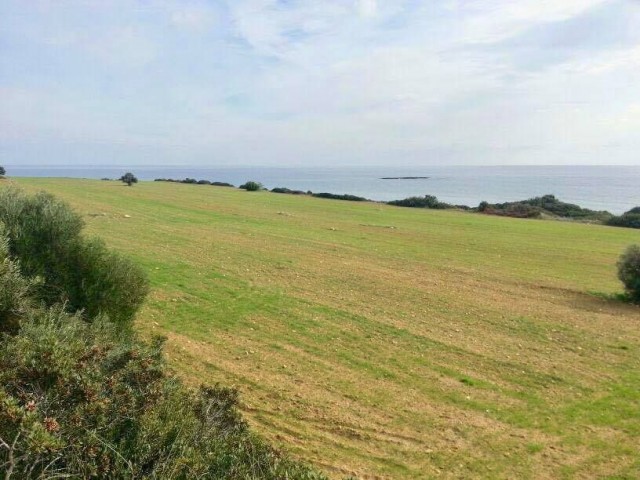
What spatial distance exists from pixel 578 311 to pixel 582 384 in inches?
257

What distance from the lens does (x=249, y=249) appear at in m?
22.9

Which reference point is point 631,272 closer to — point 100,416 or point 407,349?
point 407,349

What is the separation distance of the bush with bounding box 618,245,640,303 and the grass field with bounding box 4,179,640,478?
0.91 metres

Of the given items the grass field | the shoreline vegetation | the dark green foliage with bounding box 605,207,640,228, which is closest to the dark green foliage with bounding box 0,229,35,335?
the grass field

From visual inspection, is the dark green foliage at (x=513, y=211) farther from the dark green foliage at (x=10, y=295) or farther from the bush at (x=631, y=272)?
the dark green foliage at (x=10, y=295)

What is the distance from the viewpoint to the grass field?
24.5 ft

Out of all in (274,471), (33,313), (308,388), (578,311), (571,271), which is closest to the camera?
(274,471)

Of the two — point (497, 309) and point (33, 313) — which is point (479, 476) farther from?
point (497, 309)

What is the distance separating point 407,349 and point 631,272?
1139 cm

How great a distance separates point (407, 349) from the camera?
11.6 meters

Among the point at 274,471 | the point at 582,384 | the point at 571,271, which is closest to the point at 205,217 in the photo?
the point at 571,271

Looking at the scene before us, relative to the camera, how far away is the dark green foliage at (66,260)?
330 inches

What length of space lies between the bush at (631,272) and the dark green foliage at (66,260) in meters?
16.8

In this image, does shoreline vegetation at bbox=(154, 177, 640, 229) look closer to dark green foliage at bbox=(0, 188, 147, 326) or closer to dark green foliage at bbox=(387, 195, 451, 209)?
dark green foliage at bbox=(387, 195, 451, 209)
